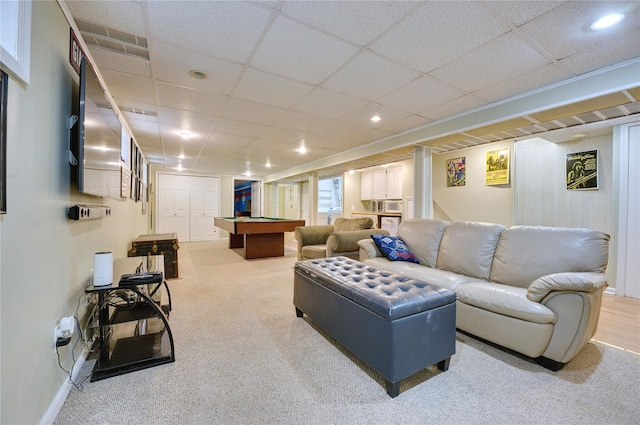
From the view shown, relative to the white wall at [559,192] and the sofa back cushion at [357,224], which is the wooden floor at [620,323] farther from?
the sofa back cushion at [357,224]

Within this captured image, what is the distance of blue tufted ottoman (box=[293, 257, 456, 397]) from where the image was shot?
59.7 inches

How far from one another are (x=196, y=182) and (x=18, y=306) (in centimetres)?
781

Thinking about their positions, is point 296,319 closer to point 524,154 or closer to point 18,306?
point 18,306

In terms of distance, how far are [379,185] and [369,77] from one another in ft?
15.9

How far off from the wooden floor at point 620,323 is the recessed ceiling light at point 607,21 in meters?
2.37

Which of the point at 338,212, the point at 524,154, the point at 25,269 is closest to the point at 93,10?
the point at 25,269

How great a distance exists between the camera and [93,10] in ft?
5.11

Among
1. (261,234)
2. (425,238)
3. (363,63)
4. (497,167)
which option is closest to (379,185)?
(497,167)

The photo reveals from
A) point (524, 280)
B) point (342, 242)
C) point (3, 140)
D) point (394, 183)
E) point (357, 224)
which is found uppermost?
point (394, 183)

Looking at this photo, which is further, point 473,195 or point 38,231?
point 473,195

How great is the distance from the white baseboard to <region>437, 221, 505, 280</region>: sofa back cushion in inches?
123

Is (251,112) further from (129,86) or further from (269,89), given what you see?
(129,86)

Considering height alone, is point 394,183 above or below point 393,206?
above

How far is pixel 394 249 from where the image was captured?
3.12 m
